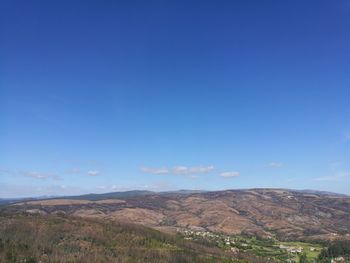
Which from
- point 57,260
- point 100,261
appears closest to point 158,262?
point 100,261

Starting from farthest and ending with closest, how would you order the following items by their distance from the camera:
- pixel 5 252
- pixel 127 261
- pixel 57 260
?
pixel 127 261
pixel 57 260
pixel 5 252

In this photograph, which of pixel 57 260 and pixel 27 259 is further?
pixel 57 260

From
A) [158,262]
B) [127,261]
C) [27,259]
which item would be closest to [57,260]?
[27,259]

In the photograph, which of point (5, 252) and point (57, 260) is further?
point (57, 260)

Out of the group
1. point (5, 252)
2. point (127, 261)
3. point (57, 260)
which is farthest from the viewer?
point (127, 261)

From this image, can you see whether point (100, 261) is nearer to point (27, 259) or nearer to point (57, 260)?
point (57, 260)

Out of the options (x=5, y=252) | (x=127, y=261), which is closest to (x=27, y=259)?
(x=5, y=252)

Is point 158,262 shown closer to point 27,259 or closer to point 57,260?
point 57,260

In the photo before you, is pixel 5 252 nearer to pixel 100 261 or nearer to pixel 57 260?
pixel 57 260
